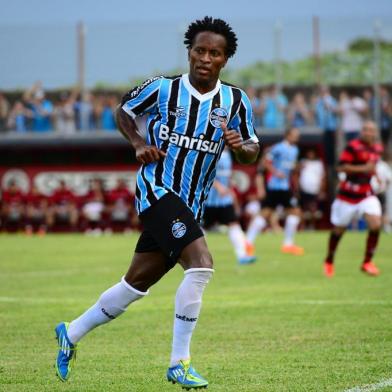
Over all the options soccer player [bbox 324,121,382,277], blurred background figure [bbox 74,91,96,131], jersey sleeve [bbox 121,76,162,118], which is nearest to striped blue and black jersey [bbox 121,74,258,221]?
jersey sleeve [bbox 121,76,162,118]

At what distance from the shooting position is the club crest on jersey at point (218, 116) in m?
7.20

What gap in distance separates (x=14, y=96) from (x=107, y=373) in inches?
1069

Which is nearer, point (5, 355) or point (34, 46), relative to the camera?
point (5, 355)

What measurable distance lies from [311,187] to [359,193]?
16.2 m

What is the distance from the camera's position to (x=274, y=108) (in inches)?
1257

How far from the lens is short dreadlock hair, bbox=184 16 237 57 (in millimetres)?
7227

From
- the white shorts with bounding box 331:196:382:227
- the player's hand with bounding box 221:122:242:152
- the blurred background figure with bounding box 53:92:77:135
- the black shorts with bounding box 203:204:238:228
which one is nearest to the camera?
the player's hand with bounding box 221:122:242:152

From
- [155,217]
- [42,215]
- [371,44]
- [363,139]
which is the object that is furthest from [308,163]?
[155,217]

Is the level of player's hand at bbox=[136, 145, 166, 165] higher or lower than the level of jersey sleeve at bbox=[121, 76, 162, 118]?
lower

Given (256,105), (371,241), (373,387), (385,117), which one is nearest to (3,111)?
(256,105)

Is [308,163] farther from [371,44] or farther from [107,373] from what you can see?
[107,373]

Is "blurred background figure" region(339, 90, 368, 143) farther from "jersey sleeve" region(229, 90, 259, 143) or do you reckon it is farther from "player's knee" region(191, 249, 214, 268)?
"player's knee" region(191, 249, 214, 268)

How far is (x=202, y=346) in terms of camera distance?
29.3 feet

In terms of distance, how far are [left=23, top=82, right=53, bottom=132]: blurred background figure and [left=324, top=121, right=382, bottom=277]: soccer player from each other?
736 inches
